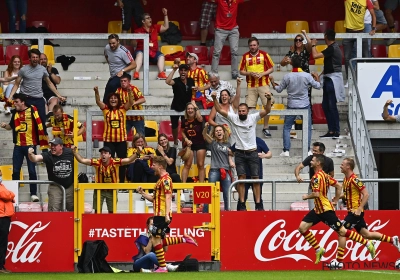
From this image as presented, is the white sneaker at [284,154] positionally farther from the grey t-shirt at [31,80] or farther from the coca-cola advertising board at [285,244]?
the grey t-shirt at [31,80]

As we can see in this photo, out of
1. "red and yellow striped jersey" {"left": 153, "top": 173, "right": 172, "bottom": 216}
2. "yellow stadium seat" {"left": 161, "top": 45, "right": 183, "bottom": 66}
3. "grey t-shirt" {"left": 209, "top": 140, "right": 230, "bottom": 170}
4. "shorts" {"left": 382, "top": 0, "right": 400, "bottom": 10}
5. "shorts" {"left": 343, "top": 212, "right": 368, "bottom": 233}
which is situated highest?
"shorts" {"left": 382, "top": 0, "right": 400, "bottom": 10}

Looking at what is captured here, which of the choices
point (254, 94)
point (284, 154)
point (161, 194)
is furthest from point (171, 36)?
point (161, 194)

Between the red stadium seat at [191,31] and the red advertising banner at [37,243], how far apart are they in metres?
9.25

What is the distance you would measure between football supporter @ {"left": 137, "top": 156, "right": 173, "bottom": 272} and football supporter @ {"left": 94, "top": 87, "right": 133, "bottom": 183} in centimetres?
272

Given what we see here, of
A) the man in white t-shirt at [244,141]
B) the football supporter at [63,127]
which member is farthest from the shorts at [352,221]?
the football supporter at [63,127]

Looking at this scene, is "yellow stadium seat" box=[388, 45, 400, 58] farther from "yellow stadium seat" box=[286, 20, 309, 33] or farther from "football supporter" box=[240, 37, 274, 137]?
"football supporter" box=[240, 37, 274, 137]

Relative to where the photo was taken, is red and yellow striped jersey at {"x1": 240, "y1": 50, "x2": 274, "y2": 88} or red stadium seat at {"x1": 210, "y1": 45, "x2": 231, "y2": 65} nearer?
red and yellow striped jersey at {"x1": 240, "y1": 50, "x2": 274, "y2": 88}

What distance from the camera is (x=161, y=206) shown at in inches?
705

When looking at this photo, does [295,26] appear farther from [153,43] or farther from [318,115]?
[318,115]

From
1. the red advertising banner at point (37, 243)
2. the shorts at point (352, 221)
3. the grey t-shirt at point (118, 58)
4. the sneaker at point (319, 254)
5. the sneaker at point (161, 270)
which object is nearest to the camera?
the sneaker at point (161, 270)

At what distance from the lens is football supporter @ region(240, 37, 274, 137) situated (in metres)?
22.4

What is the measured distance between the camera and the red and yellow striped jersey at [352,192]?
1853cm

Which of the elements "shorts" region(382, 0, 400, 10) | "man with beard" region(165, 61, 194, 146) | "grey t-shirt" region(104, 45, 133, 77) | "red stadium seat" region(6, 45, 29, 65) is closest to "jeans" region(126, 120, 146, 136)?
"man with beard" region(165, 61, 194, 146)

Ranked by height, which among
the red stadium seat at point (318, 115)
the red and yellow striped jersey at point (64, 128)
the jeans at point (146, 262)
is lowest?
the jeans at point (146, 262)
